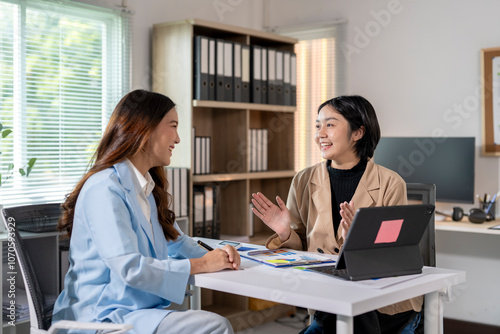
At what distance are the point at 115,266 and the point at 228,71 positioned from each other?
6.86 feet

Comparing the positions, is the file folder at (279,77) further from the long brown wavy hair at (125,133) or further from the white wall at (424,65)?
the long brown wavy hair at (125,133)

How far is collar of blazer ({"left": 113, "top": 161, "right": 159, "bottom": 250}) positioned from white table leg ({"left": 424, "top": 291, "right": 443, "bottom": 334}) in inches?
35.1

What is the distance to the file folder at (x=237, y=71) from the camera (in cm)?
367

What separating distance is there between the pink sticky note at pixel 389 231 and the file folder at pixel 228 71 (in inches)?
79.4

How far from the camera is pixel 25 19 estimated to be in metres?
3.01

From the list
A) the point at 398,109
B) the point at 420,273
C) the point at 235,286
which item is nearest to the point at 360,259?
the point at 420,273

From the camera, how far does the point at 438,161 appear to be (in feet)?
11.9

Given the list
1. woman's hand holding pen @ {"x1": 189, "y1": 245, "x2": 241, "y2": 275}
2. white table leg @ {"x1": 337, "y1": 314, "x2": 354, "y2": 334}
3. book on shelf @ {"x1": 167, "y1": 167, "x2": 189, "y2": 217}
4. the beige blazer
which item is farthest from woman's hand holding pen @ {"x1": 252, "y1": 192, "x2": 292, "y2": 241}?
book on shelf @ {"x1": 167, "y1": 167, "x2": 189, "y2": 217}

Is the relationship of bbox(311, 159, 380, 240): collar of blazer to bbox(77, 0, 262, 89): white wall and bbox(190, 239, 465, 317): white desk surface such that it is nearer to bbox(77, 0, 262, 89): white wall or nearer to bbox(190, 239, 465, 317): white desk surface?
bbox(190, 239, 465, 317): white desk surface

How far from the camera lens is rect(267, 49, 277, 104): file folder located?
3912mm

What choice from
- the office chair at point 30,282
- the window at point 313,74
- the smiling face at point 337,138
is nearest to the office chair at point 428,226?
the smiling face at point 337,138

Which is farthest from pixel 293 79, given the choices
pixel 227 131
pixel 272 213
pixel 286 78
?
pixel 272 213

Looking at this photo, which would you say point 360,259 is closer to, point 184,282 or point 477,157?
point 184,282

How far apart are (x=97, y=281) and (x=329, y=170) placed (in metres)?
1.06
